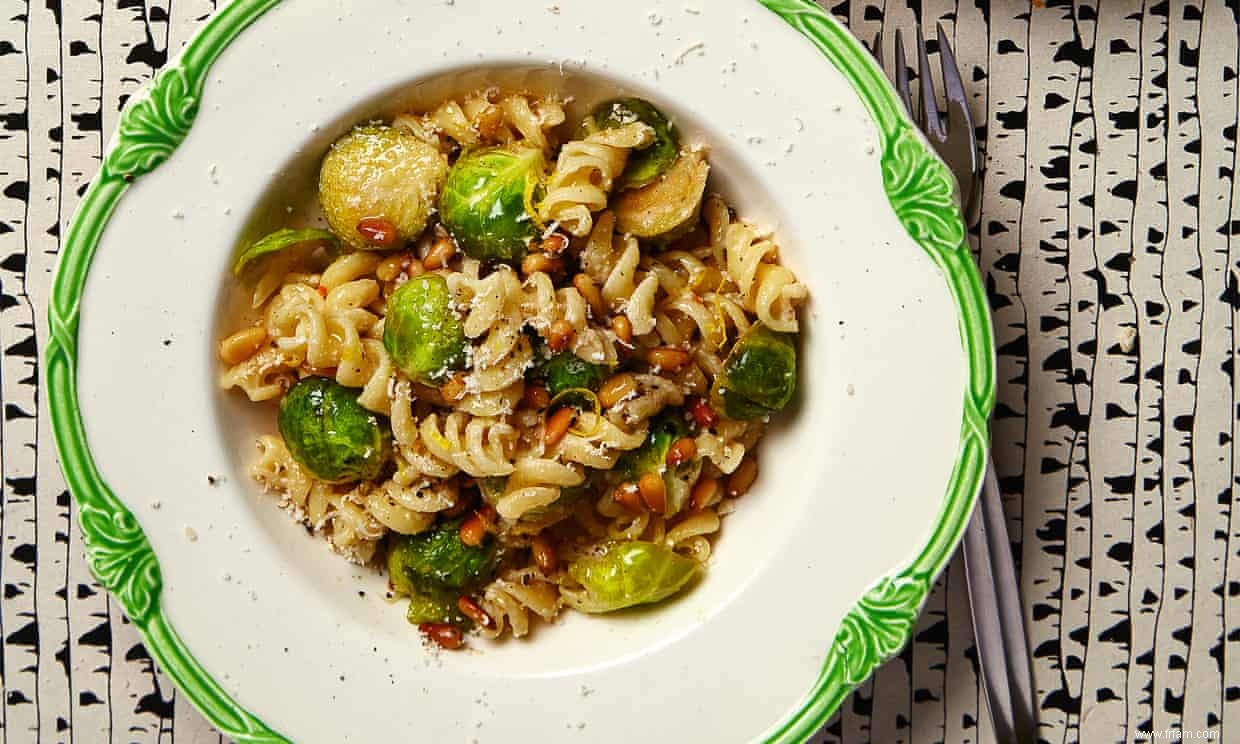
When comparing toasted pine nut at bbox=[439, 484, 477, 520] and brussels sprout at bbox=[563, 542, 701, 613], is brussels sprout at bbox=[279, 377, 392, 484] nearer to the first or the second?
toasted pine nut at bbox=[439, 484, 477, 520]

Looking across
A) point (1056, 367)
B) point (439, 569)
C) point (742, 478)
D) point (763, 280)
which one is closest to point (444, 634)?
point (439, 569)

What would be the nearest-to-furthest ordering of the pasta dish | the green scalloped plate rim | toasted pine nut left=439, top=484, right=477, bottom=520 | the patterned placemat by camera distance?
1. the green scalloped plate rim
2. the pasta dish
3. toasted pine nut left=439, top=484, right=477, bottom=520
4. the patterned placemat

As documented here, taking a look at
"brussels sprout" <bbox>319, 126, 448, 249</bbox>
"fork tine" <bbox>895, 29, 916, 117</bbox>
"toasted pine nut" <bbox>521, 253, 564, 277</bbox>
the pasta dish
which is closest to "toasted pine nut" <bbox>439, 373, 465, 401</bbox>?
the pasta dish

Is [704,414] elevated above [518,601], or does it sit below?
above

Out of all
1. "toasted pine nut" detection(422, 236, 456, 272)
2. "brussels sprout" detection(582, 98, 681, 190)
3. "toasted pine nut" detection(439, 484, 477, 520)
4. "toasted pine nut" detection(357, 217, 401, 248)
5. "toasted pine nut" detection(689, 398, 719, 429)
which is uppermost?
"brussels sprout" detection(582, 98, 681, 190)

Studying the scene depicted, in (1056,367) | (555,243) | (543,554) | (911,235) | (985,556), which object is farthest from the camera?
(1056,367)

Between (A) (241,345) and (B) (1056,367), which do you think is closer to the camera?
(A) (241,345)

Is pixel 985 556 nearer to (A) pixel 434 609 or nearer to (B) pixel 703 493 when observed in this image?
(B) pixel 703 493
